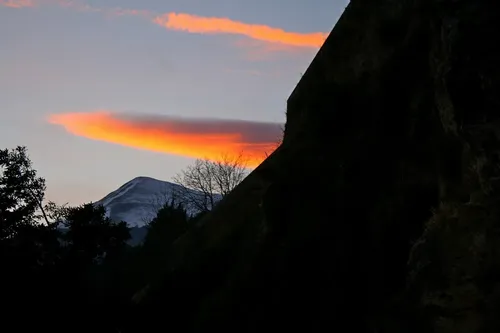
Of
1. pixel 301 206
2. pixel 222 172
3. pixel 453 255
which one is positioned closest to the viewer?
pixel 453 255

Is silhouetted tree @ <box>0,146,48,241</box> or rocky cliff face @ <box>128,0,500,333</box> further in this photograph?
silhouetted tree @ <box>0,146,48,241</box>

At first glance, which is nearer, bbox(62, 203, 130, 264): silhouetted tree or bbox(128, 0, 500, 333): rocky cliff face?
bbox(128, 0, 500, 333): rocky cliff face

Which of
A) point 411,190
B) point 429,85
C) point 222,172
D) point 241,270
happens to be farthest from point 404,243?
point 222,172

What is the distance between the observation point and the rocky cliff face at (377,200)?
9.41 metres

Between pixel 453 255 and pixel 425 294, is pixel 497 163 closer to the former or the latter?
pixel 453 255

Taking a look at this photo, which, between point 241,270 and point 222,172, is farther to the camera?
point 222,172

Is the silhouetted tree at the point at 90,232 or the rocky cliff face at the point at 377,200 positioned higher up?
the rocky cliff face at the point at 377,200

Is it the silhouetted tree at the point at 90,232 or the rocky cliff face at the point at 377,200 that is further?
the silhouetted tree at the point at 90,232

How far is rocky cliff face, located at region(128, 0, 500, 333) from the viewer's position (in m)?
9.41

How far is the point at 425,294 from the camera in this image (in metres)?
10.1

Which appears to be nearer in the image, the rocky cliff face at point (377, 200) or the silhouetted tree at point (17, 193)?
the rocky cliff face at point (377, 200)

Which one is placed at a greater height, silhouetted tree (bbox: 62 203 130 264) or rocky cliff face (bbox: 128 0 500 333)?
rocky cliff face (bbox: 128 0 500 333)

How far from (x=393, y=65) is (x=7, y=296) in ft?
50.1

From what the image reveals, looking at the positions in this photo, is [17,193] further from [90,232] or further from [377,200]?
[377,200]
